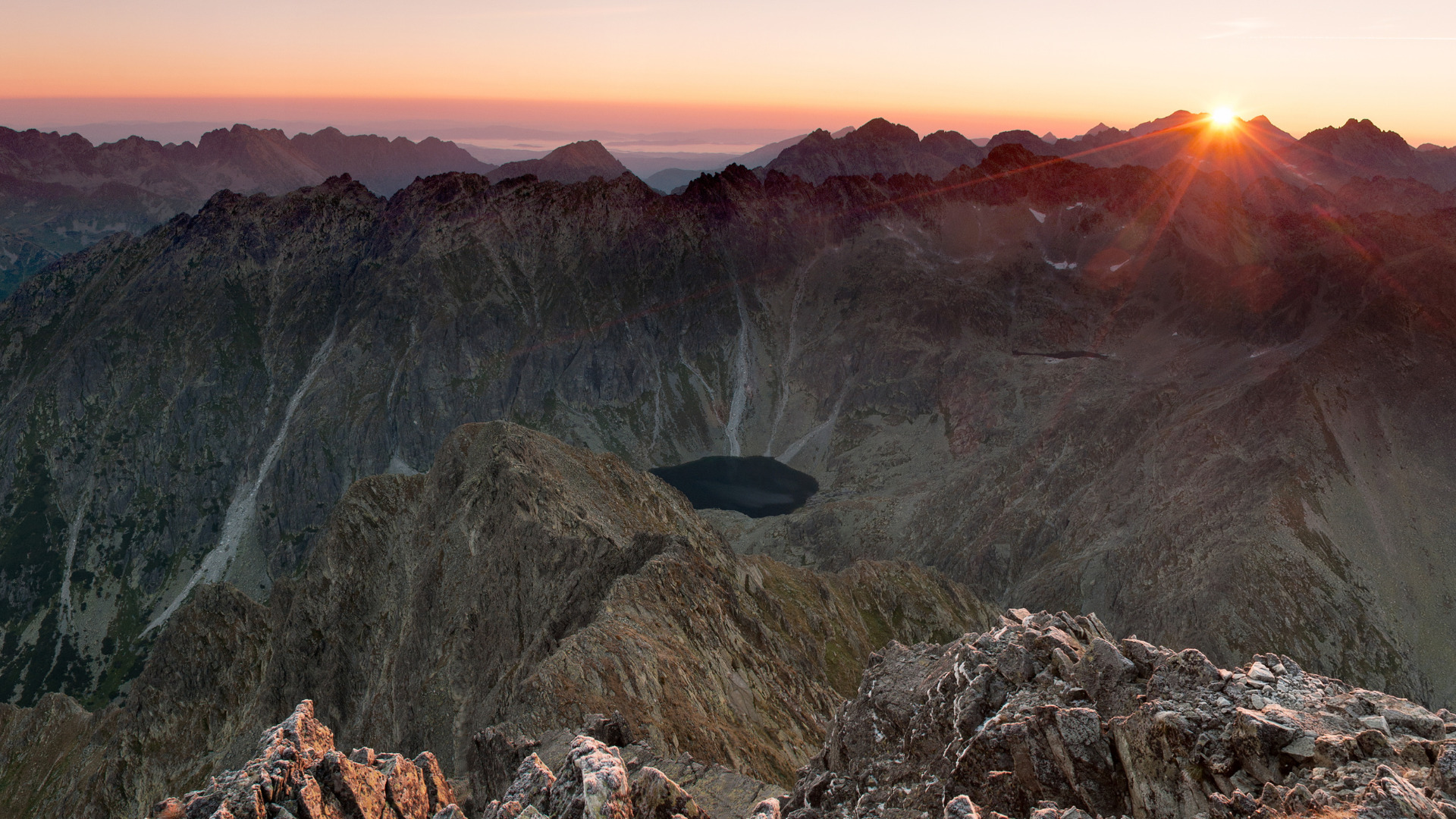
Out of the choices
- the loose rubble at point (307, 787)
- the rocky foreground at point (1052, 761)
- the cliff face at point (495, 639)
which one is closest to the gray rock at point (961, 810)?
the rocky foreground at point (1052, 761)

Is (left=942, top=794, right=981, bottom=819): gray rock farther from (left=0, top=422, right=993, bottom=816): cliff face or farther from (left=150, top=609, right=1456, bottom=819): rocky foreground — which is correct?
(left=0, top=422, right=993, bottom=816): cliff face

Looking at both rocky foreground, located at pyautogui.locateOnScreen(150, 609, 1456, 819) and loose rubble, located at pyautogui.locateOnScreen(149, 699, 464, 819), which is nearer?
rocky foreground, located at pyautogui.locateOnScreen(150, 609, 1456, 819)

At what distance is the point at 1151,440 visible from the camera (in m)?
151

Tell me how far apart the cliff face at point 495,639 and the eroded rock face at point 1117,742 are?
686 inches

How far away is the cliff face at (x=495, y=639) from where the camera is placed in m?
51.0

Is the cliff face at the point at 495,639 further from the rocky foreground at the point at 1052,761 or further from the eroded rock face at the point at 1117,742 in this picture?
the eroded rock face at the point at 1117,742

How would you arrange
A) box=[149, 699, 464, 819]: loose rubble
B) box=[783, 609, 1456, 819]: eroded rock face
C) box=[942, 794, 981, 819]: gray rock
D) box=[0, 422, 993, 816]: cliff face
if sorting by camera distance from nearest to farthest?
1. box=[783, 609, 1456, 819]: eroded rock face
2. box=[942, 794, 981, 819]: gray rock
3. box=[149, 699, 464, 819]: loose rubble
4. box=[0, 422, 993, 816]: cliff face

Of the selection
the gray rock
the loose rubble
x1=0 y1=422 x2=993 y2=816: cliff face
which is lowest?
x1=0 y1=422 x2=993 y2=816: cliff face

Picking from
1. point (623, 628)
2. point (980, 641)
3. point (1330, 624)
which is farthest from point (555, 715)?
point (1330, 624)

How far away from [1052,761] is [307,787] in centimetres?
2293

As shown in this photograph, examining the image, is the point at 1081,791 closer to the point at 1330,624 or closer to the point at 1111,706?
the point at 1111,706

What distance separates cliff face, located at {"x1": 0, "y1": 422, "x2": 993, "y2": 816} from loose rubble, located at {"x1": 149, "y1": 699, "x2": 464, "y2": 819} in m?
13.3

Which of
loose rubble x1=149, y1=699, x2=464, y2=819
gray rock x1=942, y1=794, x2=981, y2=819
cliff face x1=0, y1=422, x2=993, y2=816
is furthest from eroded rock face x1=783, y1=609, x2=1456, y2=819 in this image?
cliff face x1=0, y1=422, x2=993, y2=816

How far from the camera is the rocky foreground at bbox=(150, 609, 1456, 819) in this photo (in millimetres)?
20516
